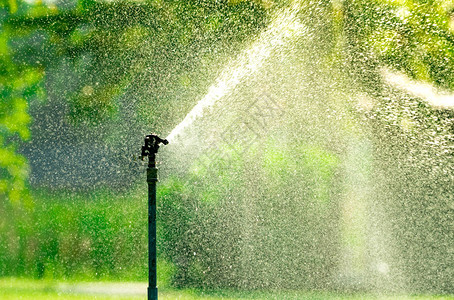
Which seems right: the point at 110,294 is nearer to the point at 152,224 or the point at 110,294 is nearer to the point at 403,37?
the point at 152,224

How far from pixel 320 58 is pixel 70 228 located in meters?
5.89

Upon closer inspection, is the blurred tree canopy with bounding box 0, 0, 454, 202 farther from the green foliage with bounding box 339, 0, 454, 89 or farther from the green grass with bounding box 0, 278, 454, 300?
the green grass with bounding box 0, 278, 454, 300

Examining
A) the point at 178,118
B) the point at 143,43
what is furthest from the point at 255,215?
the point at 143,43

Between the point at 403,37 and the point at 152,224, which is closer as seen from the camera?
the point at 152,224

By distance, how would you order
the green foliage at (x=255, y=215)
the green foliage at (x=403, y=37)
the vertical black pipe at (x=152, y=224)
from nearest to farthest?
1. the vertical black pipe at (x=152, y=224)
2. the green foliage at (x=255, y=215)
3. the green foliage at (x=403, y=37)

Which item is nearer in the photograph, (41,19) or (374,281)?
(374,281)

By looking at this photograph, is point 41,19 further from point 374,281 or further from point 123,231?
point 374,281

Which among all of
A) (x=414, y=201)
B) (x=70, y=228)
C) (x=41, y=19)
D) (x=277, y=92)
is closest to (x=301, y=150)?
(x=277, y=92)

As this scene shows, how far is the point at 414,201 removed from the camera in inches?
444

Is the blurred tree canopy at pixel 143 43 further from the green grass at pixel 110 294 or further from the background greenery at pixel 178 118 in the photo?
the green grass at pixel 110 294

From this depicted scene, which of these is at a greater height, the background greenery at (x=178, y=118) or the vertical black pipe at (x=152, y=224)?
the background greenery at (x=178, y=118)

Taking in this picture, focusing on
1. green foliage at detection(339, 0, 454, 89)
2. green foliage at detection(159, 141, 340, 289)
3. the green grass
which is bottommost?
the green grass

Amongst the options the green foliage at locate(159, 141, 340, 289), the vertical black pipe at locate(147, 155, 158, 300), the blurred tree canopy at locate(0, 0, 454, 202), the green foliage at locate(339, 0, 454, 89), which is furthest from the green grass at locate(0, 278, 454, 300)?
the vertical black pipe at locate(147, 155, 158, 300)

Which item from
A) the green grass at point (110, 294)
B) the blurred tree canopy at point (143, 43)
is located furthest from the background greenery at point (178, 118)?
the green grass at point (110, 294)
